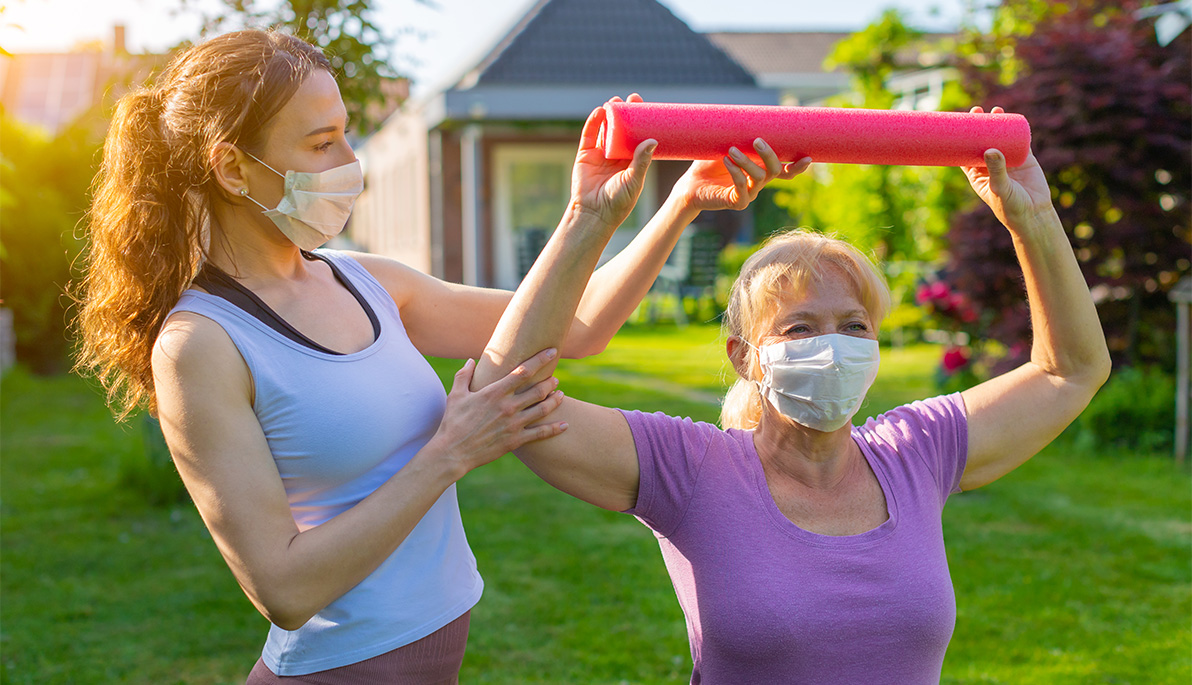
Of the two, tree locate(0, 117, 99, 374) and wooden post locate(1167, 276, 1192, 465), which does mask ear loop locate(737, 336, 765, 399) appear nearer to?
wooden post locate(1167, 276, 1192, 465)

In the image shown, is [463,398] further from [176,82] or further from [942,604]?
[942,604]

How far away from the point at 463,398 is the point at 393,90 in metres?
4.56

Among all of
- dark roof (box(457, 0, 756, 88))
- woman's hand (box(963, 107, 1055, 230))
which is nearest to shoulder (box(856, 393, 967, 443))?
woman's hand (box(963, 107, 1055, 230))

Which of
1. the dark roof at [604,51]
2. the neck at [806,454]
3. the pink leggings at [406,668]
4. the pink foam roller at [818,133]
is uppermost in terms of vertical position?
the dark roof at [604,51]

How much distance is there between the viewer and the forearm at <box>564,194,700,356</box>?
7.41 ft

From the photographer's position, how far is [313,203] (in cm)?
190

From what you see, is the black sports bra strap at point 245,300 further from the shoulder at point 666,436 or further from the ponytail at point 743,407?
the ponytail at point 743,407

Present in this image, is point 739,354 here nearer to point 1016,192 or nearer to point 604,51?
point 1016,192

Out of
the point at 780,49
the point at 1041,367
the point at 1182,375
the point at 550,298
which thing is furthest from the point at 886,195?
the point at 780,49

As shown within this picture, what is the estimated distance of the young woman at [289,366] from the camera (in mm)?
1691

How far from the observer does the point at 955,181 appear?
11.8 meters

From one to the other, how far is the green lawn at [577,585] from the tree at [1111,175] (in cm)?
163

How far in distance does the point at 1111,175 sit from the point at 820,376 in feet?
24.0

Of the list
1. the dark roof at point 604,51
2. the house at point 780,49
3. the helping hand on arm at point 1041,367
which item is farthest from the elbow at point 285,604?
the house at point 780,49
